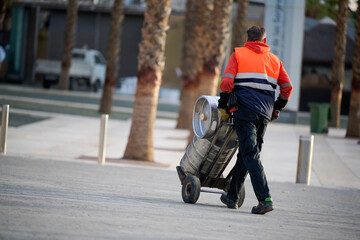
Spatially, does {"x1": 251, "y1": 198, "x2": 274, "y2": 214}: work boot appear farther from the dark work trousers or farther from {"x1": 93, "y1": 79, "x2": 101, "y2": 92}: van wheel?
{"x1": 93, "y1": 79, "x2": 101, "y2": 92}: van wheel

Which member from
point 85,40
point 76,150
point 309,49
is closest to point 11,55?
point 85,40

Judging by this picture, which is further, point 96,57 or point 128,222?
point 96,57

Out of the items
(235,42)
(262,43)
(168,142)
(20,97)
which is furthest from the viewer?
(20,97)

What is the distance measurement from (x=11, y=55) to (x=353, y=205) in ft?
119

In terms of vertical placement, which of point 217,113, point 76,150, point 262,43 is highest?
A: point 262,43

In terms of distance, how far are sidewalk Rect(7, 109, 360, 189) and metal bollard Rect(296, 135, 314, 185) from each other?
564 mm

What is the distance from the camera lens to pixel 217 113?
800 centimetres

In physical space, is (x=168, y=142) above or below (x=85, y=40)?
below

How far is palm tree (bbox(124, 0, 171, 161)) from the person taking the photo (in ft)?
48.6

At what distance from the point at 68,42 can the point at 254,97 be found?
1120 inches

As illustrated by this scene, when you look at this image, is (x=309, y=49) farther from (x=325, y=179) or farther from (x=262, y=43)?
(x=262, y=43)

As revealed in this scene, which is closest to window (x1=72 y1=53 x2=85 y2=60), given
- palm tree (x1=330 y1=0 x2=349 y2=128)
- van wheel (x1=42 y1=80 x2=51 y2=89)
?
van wheel (x1=42 y1=80 x2=51 y2=89)

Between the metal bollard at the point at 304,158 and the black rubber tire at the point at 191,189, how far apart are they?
4.69 metres

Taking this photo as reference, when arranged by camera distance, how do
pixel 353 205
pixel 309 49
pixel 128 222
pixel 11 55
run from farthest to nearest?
1. pixel 11 55
2. pixel 309 49
3. pixel 353 205
4. pixel 128 222
